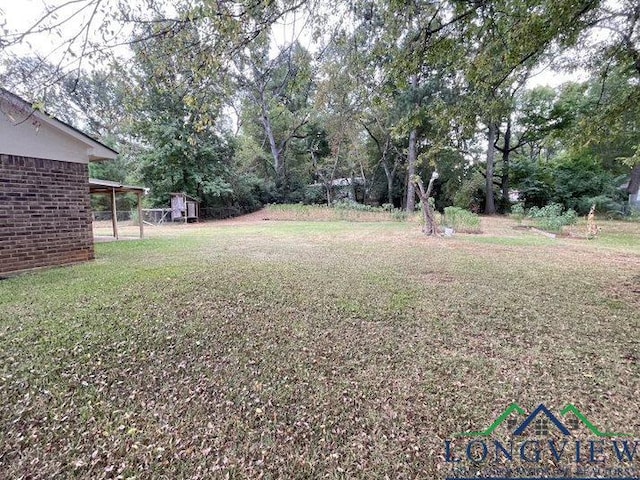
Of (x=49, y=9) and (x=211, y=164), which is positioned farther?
(x=211, y=164)

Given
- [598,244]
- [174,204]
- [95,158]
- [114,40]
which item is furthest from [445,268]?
[174,204]

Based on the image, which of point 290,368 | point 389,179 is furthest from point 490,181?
point 290,368

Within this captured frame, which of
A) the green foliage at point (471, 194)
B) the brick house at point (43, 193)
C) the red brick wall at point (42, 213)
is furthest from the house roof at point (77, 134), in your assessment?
the green foliage at point (471, 194)

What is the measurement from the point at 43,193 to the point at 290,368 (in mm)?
5388

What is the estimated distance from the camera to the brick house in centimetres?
467

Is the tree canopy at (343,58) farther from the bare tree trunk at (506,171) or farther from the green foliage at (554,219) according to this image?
the bare tree trunk at (506,171)

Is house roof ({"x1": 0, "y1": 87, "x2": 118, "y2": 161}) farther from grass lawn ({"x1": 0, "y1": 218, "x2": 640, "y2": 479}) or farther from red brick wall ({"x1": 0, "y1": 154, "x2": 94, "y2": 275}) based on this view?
grass lawn ({"x1": 0, "y1": 218, "x2": 640, "y2": 479})

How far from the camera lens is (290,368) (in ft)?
7.64

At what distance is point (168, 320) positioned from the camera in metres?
3.11

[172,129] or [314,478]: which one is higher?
[172,129]

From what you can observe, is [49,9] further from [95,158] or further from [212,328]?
[95,158]

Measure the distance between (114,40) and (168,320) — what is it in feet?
8.57

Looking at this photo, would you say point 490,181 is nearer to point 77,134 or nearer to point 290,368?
point 77,134

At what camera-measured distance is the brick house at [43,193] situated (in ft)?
15.3
